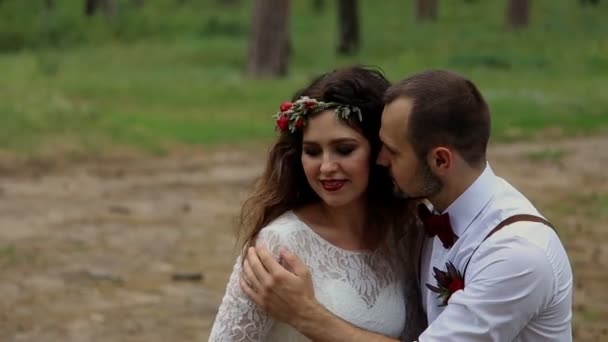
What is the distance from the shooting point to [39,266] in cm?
854

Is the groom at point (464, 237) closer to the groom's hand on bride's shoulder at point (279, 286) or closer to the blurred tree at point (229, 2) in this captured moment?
the groom's hand on bride's shoulder at point (279, 286)

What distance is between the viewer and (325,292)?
11.2ft

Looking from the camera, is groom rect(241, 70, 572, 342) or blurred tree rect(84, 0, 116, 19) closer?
groom rect(241, 70, 572, 342)

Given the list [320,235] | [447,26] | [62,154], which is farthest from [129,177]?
[447,26]

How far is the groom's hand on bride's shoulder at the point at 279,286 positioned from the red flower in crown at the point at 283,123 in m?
0.39

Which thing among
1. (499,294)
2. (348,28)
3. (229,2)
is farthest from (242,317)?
(229,2)

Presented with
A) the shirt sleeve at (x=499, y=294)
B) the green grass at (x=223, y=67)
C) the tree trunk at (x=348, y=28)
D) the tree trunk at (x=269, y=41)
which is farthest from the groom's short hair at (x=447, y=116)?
the tree trunk at (x=348, y=28)

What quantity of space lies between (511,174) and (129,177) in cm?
371

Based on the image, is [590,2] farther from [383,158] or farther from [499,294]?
[499,294]

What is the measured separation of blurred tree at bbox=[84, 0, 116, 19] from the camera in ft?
110

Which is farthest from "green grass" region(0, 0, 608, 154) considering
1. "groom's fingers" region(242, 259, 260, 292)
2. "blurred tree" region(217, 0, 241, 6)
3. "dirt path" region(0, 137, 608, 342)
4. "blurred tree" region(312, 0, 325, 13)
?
"groom's fingers" region(242, 259, 260, 292)

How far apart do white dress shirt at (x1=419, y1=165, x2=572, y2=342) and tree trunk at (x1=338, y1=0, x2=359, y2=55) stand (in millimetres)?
24104

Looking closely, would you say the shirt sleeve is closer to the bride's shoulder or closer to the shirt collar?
the shirt collar

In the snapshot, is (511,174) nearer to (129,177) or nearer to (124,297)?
(129,177)
